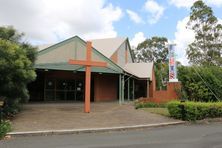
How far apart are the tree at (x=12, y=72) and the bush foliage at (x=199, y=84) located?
12.1 metres

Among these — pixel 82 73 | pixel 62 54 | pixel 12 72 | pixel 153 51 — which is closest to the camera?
pixel 12 72

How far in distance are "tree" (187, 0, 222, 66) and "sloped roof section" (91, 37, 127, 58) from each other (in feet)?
41.8

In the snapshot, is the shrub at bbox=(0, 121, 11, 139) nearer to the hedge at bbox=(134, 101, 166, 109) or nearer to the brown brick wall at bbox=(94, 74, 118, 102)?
the hedge at bbox=(134, 101, 166, 109)

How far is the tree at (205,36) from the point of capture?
161ft

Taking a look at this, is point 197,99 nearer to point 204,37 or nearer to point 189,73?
point 189,73

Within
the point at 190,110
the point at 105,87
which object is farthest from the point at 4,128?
the point at 105,87

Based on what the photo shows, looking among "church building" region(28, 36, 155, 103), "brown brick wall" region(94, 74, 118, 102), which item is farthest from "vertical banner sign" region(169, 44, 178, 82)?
"brown brick wall" region(94, 74, 118, 102)

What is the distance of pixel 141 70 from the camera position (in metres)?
38.3

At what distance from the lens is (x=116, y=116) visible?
65.6 feet

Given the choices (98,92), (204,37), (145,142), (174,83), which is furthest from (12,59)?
(204,37)

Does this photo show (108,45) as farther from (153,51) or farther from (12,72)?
(153,51)

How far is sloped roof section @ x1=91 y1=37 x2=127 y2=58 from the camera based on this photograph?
38781 millimetres

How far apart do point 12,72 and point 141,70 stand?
71.5ft

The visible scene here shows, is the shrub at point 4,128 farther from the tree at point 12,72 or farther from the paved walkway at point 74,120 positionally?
the tree at point 12,72
